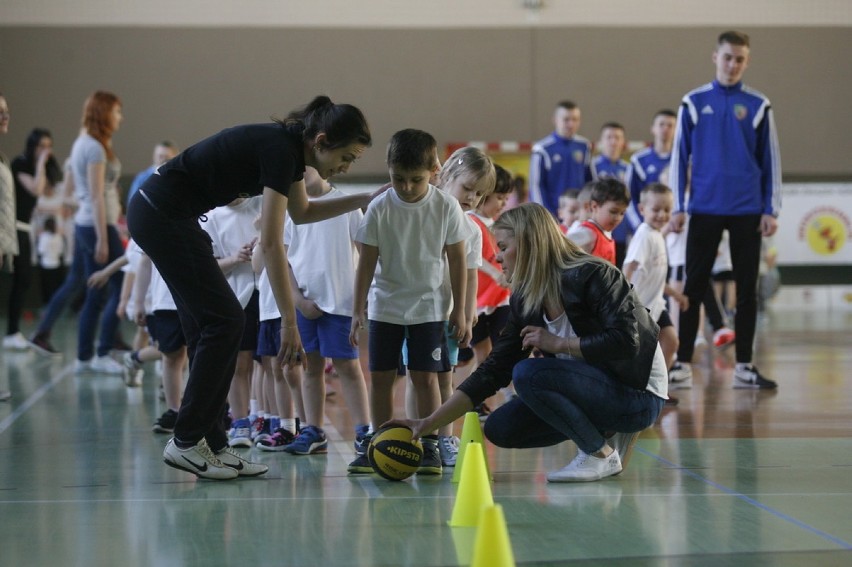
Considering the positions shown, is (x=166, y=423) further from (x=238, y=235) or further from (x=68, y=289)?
(x=68, y=289)

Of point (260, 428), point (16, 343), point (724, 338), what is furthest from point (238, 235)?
point (724, 338)

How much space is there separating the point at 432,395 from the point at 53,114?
12778mm

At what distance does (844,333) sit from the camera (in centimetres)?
1059

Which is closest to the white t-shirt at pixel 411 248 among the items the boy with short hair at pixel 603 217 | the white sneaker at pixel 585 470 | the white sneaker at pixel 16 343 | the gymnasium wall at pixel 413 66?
the white sneaker at pixel 585 470

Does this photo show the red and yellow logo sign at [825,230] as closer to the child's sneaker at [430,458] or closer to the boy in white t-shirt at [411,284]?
the boy in white t-shirt at [411,284]

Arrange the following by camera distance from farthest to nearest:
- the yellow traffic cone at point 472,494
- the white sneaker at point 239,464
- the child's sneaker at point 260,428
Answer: the child's sneaker at point 260,428 < the white sneaker at point 239,464 < the yellow traffic cone at point 472,494

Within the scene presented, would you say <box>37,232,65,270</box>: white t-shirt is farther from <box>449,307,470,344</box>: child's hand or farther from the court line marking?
<box>449,307,470,344</box>: child's hand

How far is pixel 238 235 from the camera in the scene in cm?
506

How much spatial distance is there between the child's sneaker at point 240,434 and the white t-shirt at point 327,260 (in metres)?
0.72

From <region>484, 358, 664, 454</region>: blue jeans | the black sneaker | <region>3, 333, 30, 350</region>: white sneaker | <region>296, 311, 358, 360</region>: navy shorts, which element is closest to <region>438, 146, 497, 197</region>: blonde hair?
<region>296, 311, 358, 360</region>: navy shorts

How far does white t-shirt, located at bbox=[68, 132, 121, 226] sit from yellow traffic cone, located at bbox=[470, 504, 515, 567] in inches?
232

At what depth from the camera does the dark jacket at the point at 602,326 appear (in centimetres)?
364

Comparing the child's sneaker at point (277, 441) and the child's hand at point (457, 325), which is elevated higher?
the child's hand at point (457, 325)

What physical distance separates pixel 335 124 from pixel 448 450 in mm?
1451
